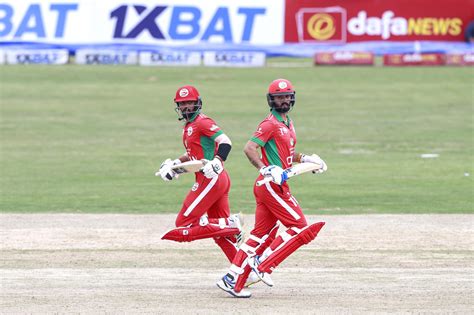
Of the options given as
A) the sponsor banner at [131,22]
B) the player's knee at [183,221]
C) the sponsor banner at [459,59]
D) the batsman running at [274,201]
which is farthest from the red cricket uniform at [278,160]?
the sponsor banner at [459,59]

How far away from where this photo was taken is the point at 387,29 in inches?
1875

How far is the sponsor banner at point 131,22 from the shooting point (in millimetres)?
45781

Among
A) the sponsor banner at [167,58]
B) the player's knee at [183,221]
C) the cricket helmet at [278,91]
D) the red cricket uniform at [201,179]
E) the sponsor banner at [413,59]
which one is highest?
the cricket helmet at [278,91]

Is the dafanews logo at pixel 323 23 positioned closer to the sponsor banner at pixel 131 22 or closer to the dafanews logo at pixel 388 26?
the dafanews logo at pixel 388 26

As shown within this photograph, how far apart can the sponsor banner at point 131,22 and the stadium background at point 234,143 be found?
0.06 m

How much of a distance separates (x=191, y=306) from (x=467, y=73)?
113 feet

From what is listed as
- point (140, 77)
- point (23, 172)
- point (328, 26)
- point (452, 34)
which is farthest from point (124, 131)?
point (452, 34)

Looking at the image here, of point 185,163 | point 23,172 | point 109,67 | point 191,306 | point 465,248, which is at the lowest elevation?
point 109,67

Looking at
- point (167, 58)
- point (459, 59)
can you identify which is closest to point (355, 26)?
point (459, 59)

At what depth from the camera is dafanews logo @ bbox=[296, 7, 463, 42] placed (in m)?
47.5

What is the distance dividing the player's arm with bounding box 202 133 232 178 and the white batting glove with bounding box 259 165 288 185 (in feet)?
2.01

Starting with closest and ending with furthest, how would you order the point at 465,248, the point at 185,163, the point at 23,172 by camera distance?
the point at 185,163 < the point at 465,248 < the point at 23,172

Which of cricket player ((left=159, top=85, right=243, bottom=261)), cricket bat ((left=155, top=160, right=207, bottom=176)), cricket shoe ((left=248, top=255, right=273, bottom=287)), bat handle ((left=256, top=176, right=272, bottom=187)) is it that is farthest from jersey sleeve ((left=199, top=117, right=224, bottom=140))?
cricket shoe ((left=248, top=255, right=273, bottom=287))

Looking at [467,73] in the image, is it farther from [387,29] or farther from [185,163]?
[185,163]
